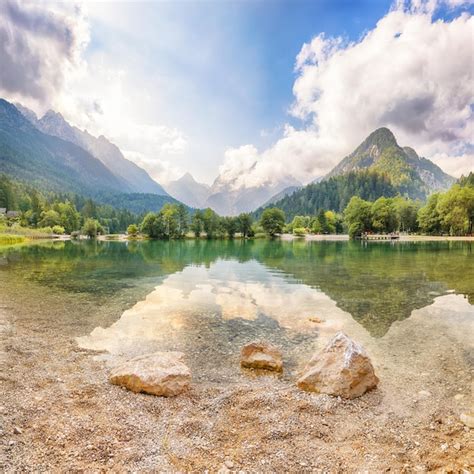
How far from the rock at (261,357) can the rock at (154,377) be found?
2860mm

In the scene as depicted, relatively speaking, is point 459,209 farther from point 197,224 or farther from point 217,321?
point 217,321

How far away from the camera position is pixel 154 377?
33.6 ft

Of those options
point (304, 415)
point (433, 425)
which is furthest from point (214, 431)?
point (433, 425)

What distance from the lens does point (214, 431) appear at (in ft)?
27.1

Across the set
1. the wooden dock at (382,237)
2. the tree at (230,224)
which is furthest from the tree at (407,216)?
the tree at (230,224)

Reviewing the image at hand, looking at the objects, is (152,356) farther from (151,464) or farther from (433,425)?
(433,425)

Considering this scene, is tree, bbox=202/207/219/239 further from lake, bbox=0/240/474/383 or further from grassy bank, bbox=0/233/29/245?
lake, bbox=0/240/474/383

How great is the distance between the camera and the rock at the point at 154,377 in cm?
1005

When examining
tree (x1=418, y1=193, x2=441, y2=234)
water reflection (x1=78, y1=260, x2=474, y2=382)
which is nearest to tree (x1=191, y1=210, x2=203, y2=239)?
tree (x1=418, y1=193, x2=441, y2=234)

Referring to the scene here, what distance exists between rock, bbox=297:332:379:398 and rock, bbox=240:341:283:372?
1643mm

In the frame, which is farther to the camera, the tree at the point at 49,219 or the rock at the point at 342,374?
the tree at the point at 49,219

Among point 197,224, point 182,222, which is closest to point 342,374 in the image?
point 197,224

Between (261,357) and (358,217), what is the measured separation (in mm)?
175453

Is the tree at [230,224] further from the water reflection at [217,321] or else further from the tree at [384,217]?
the water reflection at [217,321]
